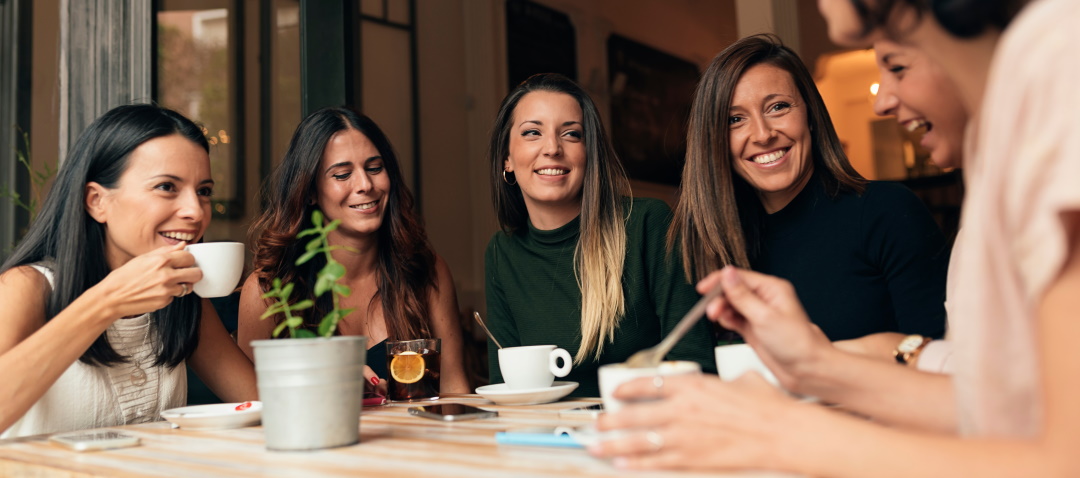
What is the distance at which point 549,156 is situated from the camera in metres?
2.35

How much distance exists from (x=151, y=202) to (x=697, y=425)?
56.3 inches

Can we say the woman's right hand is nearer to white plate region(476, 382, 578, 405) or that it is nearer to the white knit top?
the white knit top

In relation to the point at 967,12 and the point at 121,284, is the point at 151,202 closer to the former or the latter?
the point at 121,284

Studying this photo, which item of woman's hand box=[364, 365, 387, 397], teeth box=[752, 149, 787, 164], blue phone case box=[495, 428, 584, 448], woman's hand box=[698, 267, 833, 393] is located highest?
teeth box=[752, 149, 787, 164]

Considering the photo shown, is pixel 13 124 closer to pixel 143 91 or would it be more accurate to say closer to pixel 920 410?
pixel 143 91

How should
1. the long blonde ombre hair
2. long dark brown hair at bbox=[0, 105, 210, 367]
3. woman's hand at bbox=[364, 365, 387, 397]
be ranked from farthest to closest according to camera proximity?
the long blonde ombre hair < woman's hand at bbox=[364, 365, 387, 397] < long dark brown hair at bbox=[0, 105, 210, 367]

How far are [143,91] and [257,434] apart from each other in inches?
83.6

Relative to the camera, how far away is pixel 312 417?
1038mm

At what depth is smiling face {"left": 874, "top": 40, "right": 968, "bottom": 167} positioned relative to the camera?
3.87 feet

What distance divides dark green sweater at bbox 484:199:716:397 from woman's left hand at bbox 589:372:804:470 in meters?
1.29

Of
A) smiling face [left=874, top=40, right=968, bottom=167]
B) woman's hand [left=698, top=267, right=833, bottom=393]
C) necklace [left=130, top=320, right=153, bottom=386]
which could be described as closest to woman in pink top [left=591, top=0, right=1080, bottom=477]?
woman's hand [left=698, top=267, right=833, bottom=393]

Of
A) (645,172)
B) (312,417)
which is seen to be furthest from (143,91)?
(645,172)

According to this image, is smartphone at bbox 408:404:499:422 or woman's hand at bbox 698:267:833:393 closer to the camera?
woman's hand at bbox 698:267:833:393

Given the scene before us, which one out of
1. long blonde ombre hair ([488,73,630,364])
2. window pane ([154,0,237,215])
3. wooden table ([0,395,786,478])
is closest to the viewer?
wooden table ([0,395,786,478])
